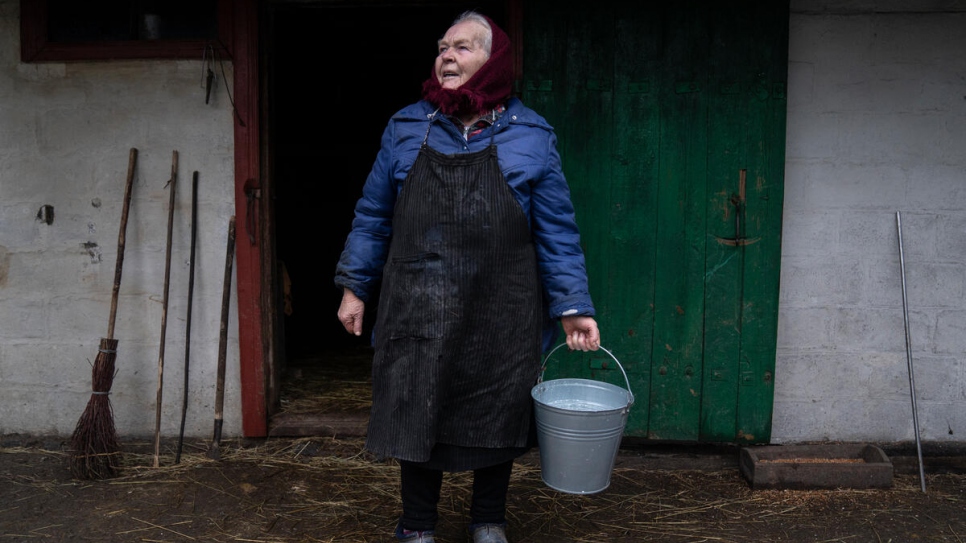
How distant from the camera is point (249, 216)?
13.5 feet

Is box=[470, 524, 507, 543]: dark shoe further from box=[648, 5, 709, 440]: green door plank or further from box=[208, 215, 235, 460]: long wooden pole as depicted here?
box=[208, 215, 235, 460]: long wooden pole

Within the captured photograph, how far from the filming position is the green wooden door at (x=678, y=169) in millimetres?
3959

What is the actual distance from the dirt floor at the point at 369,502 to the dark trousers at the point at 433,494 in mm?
348

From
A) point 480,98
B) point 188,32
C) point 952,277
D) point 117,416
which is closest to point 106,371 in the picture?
point 117,416

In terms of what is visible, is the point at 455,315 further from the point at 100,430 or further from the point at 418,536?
the point at 100,430

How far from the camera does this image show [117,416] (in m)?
4.30

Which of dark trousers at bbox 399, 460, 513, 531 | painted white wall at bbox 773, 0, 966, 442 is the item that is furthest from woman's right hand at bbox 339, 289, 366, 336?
painted white wall at bbox 773, 0, 966, 442

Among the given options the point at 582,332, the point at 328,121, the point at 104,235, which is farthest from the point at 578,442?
the point at 328,121

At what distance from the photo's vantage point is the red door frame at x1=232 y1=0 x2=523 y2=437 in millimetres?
4043

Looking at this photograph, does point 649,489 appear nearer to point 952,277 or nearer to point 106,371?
point 952,277

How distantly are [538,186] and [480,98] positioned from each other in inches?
14.5

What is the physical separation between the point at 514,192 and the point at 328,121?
629cm

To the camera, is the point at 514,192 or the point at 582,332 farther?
the point at 582,332

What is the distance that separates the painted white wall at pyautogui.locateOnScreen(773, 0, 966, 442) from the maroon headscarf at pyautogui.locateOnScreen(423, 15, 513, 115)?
6.10 ft
